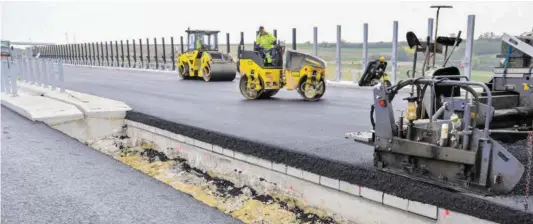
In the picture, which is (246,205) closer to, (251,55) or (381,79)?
(381,79)

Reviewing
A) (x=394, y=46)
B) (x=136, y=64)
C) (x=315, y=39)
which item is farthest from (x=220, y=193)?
(x=136, y=64)

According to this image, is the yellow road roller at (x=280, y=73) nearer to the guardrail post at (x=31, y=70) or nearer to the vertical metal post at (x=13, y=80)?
the vertical metal post at (x=13, y=80)

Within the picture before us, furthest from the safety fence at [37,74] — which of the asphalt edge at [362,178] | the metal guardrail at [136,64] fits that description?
the metal guardrail at [136,64]

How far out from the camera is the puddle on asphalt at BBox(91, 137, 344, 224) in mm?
5066

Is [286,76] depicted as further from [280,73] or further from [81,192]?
[81,192]

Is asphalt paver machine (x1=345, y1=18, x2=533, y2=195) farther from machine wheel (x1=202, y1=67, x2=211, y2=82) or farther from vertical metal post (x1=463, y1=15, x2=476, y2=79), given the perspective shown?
machine wheel (x1=202, y1=67, x2=211, y2=82)

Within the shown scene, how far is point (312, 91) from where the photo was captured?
11.3 meters

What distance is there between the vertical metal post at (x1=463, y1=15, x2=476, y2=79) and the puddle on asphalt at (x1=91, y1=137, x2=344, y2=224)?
8312 millimetres

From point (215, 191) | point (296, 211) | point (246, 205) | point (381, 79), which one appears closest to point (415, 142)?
point (381, 79)

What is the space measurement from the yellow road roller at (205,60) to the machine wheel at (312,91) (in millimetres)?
9054

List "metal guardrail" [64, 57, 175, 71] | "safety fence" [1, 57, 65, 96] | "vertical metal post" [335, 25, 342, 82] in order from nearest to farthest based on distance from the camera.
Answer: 1. "safety fence" [1, 57, 65, 96]
2. "vertical metal post" [335, 25, 342, 82]
3. "metal guardrail" [64, 57, 175, 71]

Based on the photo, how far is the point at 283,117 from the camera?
8.61m

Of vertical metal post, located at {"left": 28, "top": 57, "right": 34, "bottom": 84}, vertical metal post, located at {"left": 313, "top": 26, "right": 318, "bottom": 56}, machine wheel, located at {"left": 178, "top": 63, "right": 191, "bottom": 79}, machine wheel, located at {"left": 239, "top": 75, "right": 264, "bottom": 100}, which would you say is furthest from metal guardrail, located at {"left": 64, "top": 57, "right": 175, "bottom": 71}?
machine wheel, located at {"left": 239, "top": 75, "right": 264, "bottom": 100}

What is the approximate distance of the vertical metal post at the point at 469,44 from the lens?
11.9m
